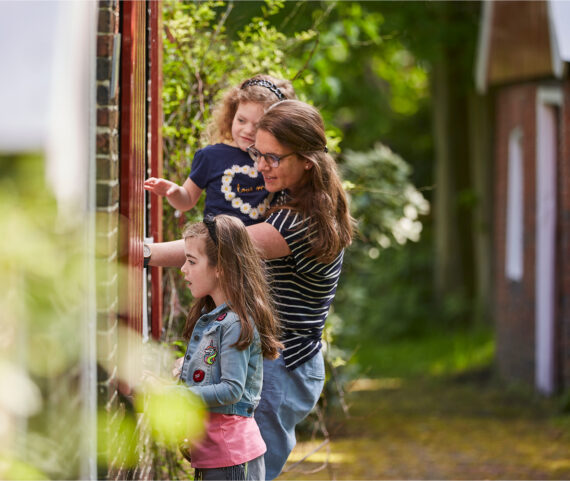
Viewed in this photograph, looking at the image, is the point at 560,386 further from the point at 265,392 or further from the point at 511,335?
the point at 265,392

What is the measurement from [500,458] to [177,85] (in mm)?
5131

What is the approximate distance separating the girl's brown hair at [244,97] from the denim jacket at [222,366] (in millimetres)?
Answer: 995

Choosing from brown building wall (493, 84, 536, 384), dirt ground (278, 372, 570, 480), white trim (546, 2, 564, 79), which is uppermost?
white trim (546, 2, 564, 79)

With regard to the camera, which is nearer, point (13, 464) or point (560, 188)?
point (13, 464)

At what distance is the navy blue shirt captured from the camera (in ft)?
11.0

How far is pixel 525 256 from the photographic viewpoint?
1184 cm

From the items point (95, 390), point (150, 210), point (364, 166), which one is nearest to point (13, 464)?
point (95, 390)

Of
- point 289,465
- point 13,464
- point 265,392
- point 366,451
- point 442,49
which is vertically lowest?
point 366,451

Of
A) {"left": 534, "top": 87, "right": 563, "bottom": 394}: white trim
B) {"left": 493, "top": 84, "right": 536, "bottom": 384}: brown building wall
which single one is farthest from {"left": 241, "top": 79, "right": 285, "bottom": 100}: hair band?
{"left": 493, "top": 84, "right": 536, "bottom": 384}: brown building wall

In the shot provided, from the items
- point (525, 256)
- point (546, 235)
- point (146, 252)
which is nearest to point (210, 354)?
point (146, 252)

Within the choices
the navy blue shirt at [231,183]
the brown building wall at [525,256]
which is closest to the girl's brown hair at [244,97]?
the navy blue shirt at [231,183]

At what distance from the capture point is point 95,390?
266 cm

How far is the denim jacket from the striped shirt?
0.29 meters

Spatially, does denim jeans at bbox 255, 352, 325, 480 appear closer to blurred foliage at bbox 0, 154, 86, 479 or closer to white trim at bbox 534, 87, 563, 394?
blurred foliage at bbox 0, 154, 86, 479
